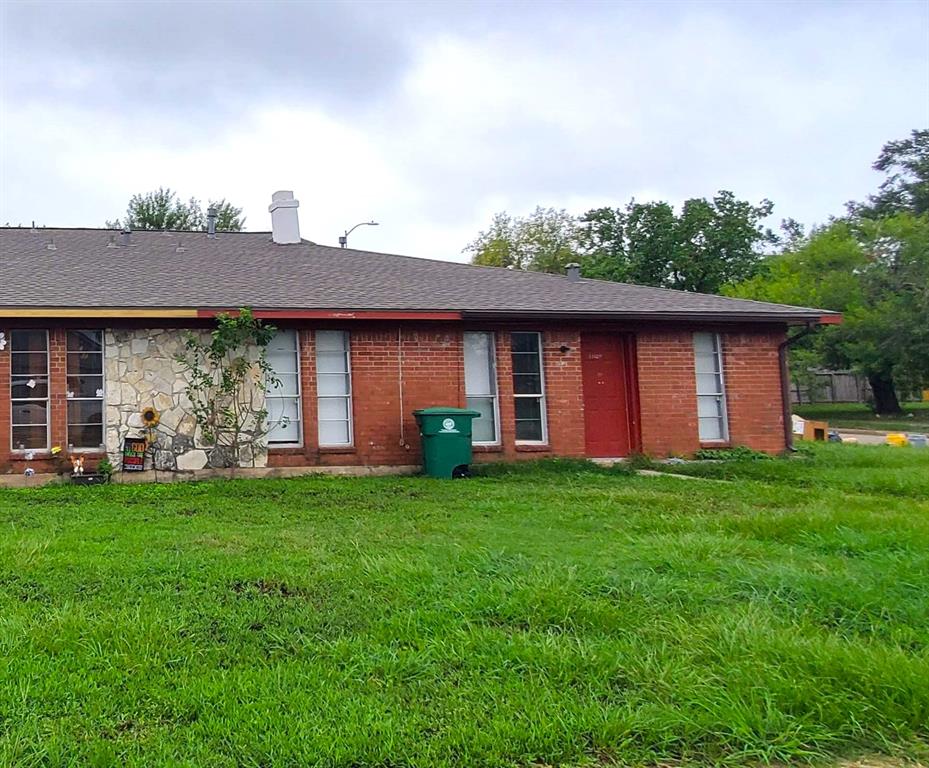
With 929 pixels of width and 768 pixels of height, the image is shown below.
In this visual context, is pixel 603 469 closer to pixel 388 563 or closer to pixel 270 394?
pixel 270 394

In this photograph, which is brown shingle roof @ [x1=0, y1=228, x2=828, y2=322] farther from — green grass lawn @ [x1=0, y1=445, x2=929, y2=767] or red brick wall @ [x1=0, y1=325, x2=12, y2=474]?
green grass lawn @ [x1=0, y1=445, x2=929, y2=767]

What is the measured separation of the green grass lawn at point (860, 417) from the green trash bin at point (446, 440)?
20187 millimetres

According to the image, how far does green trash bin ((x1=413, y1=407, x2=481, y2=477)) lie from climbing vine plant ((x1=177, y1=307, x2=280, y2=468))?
2332mm

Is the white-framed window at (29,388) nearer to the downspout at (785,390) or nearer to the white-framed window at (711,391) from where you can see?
the white-framed window at (711,391)

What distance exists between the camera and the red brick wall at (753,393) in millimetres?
12875

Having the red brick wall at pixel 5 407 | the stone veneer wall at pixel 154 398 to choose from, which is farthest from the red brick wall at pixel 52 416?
the stone veneer wall at pixel 154 398

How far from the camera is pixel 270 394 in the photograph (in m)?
11.1

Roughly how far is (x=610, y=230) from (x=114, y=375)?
36166mm

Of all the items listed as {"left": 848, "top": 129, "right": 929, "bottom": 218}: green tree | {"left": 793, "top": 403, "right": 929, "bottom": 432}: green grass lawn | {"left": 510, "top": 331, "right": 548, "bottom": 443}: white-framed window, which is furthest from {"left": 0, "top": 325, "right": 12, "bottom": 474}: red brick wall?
{"left": 848, "top": 129, "right": 929, "bottom": 218}: green tree

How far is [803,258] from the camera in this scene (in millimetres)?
35062

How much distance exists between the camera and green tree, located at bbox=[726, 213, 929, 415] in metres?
30.8

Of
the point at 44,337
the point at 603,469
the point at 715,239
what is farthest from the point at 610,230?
the point at 44,337

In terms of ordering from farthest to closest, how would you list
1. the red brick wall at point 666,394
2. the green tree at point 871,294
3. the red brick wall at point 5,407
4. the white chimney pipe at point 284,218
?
the green tree at point 871,294 < the white chimney pipe at point 284,218 < the red brick wall at point 666,394 < the red brick wall at point 5,407

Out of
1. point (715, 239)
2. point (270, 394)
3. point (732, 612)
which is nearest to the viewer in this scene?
point (732, 612)
